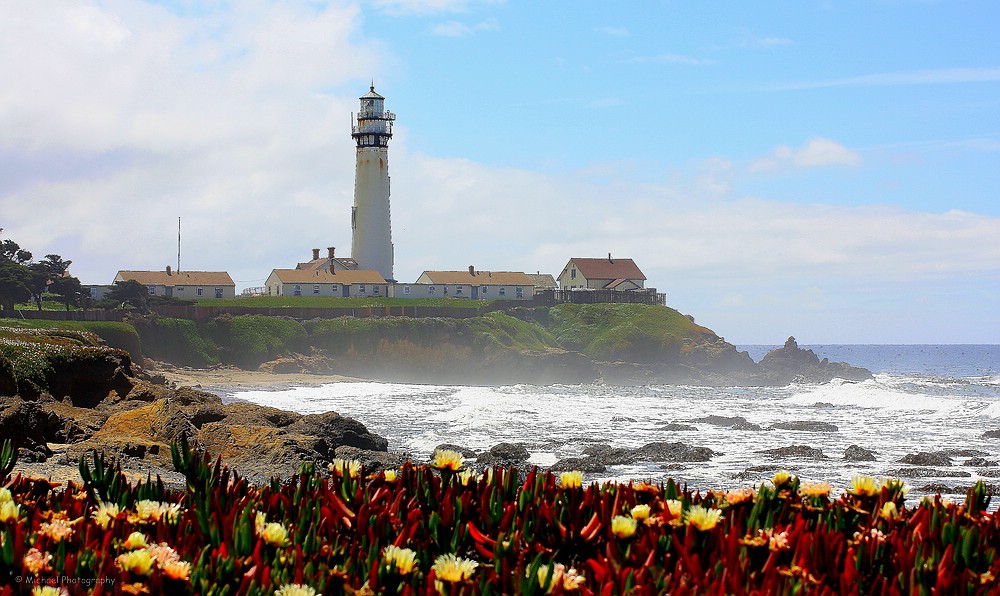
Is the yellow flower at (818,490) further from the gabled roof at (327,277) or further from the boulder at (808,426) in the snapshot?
the gabled roof at (327,277)

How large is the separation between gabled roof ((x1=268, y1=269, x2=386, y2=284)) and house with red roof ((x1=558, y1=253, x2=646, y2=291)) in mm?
20977

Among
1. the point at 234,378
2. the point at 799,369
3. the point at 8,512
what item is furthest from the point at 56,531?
the point at 799,369

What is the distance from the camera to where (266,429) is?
2078 cm

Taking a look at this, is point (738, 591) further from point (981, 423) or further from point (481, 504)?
point (981, 423)

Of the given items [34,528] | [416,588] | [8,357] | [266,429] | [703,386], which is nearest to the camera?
[416,588]

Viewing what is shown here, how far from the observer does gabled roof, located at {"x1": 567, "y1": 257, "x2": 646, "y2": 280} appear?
101750mm

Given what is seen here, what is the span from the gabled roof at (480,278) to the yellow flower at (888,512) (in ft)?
297

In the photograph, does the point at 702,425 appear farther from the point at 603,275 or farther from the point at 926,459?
the point at 603,275

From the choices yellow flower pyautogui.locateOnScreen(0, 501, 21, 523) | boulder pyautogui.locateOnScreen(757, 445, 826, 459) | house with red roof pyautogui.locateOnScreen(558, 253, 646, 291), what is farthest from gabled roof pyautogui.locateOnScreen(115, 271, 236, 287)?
yellow flower pyautogui.locateOnScreen(0, 501, 21, 523)

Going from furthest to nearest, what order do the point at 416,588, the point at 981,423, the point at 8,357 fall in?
the point at 981,423, the point at 8,357, the point at 416,588

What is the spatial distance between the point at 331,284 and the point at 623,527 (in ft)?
282

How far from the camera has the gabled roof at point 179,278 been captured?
290 ft

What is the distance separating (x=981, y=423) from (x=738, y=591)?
37089 millimetres

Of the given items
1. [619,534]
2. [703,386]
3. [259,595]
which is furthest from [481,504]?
[703,386]
